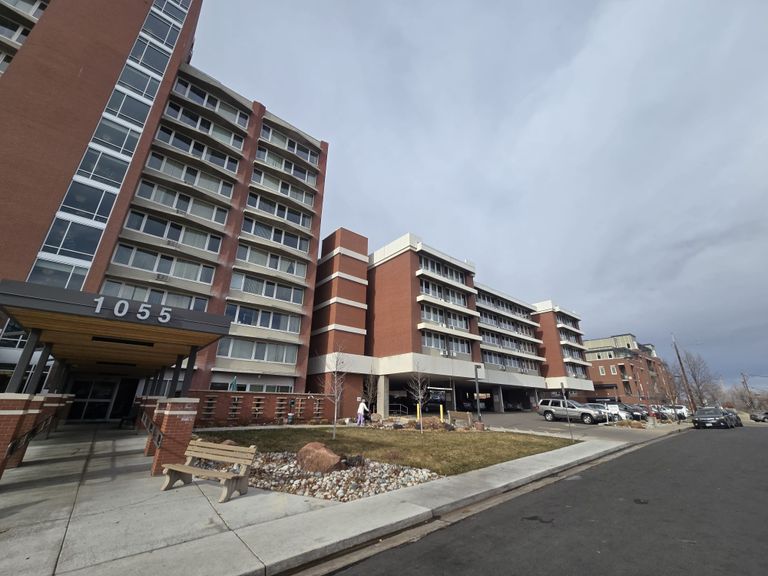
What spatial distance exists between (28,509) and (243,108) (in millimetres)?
36532

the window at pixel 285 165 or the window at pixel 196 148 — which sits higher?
the window at pixel 285 165

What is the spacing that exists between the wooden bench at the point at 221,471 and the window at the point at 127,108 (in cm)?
2853

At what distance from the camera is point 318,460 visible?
9898mm

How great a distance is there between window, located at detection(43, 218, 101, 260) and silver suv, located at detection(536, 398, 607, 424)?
38.6 m

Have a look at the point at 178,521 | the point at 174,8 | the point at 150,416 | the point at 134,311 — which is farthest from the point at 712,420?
the point at 174,8

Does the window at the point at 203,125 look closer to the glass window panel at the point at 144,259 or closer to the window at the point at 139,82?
the window at the point at 139,82

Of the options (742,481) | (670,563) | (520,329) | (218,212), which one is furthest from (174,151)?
(520,329)

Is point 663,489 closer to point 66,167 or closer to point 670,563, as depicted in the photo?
point 670,563

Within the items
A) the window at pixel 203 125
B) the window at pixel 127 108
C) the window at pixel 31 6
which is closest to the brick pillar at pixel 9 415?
the window at pixel 127 108

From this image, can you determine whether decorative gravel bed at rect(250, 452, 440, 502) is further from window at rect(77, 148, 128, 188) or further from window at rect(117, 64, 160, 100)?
window at rect(117, 64, 160, 100)

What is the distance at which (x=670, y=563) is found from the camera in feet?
15.3

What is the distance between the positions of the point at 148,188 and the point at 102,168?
11.1ft

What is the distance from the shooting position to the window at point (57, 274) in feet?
64.7

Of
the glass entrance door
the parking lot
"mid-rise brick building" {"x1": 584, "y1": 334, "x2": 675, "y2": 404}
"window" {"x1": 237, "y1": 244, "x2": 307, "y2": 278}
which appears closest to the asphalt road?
the parking lot
